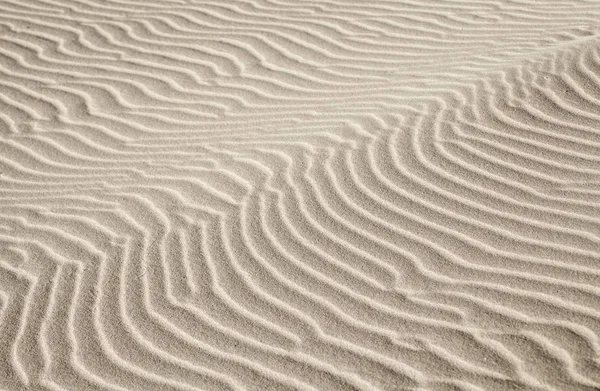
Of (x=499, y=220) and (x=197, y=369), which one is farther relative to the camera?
(x=499, y=220)

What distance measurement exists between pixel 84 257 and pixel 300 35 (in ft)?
10.6

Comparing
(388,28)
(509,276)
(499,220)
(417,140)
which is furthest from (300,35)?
(509,276)

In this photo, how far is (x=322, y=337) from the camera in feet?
12.2

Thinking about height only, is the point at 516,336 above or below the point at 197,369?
above

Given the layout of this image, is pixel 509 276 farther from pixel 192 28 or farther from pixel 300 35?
pixel 192 28

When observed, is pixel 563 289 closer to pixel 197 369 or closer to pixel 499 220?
pixel 499 220

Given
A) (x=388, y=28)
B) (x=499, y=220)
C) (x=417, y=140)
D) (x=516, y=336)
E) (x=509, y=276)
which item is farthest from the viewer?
(x=388, y=28)

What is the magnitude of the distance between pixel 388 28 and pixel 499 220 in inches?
119

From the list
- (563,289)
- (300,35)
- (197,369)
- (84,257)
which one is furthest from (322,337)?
(300,35)

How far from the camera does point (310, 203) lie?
15.3ft

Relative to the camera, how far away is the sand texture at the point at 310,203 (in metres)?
3.66

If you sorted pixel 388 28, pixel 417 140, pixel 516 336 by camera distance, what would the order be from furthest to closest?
pixel 388 28 → pixel 417 140 → pixel 516 336

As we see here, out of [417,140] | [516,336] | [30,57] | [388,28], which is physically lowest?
[516,336]

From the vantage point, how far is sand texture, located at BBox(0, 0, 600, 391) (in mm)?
3656
